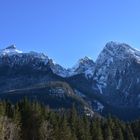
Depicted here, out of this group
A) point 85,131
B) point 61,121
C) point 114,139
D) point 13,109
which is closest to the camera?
point 13,109

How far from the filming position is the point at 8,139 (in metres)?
128

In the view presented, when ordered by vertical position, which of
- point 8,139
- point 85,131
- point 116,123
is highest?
point 116,123

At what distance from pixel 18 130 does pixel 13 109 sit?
41.2ft

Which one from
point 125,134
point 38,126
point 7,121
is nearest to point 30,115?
point 38,126

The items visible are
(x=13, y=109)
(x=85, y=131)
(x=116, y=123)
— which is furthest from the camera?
(x=116, y=123)

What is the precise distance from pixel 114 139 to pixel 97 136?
2212 centimetres

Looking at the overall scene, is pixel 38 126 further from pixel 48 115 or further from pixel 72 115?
pixel 72 115

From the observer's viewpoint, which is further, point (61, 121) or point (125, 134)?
point (125, 134)

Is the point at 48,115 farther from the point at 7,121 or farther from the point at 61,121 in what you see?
the point at 7,121

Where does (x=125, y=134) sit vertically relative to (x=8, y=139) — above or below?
above

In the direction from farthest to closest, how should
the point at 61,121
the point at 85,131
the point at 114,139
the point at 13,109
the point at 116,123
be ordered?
the point at 116,123 → the point at 114,139 → the point at 85,131 → the point at 61,121 → the point at 13,109

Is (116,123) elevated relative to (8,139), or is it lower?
elevated

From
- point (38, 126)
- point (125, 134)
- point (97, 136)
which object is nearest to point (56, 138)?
point (38, 126)

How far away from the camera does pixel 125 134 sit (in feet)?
649
